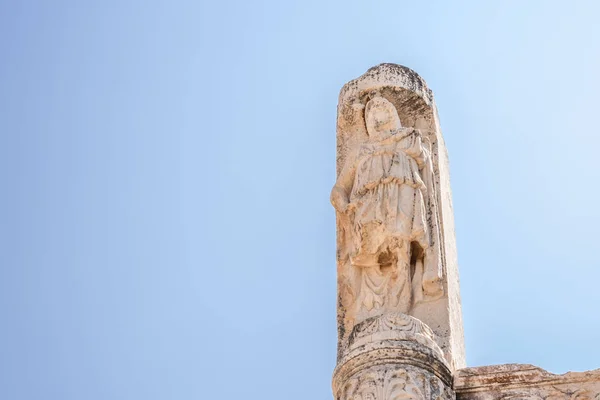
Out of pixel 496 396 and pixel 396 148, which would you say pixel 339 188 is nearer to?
pixel 396 148

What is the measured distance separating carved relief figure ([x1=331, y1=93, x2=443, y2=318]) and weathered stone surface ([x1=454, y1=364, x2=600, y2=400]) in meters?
1.19

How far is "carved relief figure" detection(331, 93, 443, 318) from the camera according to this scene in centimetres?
1245

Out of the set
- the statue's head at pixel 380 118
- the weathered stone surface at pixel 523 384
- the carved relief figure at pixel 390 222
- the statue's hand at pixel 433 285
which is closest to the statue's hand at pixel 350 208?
the carved relief figure at pixel 390 222

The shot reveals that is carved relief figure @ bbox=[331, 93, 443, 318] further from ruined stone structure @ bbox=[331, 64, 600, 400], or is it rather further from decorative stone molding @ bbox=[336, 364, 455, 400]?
decorative stone molding @ bbox=[336, 364, 455, 400]

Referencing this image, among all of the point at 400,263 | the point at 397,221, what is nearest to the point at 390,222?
the point at 397,221

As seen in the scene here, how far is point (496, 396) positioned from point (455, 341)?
1039 mm

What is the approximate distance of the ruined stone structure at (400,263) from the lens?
1117 centimetres

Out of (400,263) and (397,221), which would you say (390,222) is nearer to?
(397,221)

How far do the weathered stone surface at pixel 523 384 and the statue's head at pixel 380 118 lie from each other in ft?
11.1

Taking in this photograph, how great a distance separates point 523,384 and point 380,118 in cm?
391

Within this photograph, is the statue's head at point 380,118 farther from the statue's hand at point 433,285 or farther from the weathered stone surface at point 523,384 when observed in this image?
the weathered stone surface at point 523,384

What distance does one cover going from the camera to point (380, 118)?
14.0 meters

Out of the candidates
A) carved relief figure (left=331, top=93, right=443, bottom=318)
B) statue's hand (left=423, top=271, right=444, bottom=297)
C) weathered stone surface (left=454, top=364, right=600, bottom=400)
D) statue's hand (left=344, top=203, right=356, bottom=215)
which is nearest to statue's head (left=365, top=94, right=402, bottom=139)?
carved relief figure (left=331, top=93, right=443, bottom=318)

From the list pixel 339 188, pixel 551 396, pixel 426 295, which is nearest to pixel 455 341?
pixel 426 295
